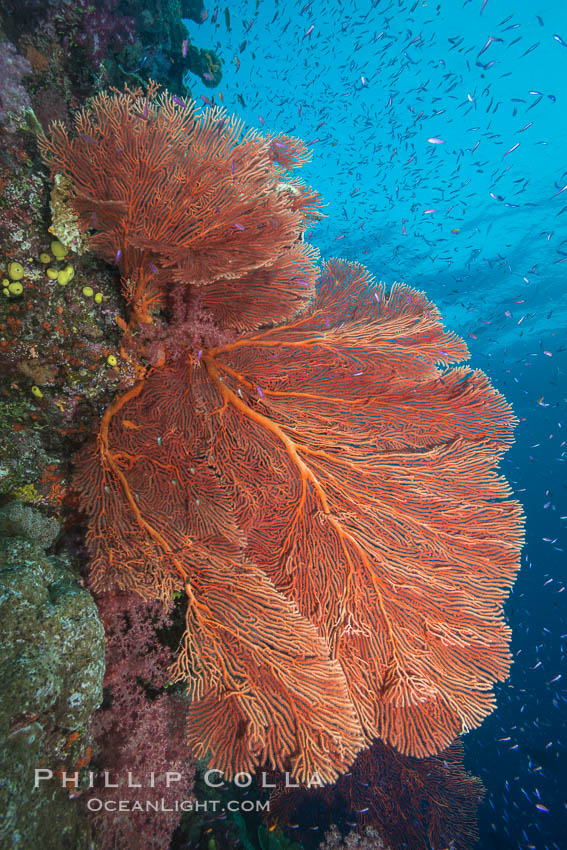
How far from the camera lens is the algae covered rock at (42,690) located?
1.79 metres

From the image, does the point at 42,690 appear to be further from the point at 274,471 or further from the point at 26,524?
the point at 274,471

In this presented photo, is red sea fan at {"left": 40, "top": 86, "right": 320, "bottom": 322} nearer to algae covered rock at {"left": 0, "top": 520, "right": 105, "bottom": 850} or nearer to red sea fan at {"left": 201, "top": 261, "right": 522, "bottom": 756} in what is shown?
red sea fan at {"left": 201, "top": 261, "right": 522, "bottom": 756}

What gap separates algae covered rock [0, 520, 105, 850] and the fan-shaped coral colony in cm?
45

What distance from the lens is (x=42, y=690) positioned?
196 centimetres

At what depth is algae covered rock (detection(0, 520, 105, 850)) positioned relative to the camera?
5.86 ft

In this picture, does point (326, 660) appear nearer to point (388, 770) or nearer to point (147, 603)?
point (147, 603)

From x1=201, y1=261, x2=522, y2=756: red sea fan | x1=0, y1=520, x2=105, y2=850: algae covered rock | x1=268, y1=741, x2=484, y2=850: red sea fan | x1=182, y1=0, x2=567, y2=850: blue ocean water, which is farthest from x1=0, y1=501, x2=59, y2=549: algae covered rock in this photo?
x1=182, y1=0, x2=567, y2=850: blue ocean water

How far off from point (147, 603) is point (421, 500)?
262 centimetres

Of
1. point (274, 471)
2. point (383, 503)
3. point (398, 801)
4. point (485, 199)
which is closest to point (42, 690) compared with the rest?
point (274, 471)

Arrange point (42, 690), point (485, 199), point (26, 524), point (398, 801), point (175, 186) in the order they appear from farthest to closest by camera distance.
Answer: point (485, 199), point (398, 801), point (175, 186), point (26, 524), point (42, 690)

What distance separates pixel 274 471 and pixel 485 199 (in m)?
28.0

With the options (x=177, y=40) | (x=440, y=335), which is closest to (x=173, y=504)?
(x=440, y=335)

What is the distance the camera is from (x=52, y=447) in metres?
3.01

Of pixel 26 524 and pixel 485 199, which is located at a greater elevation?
pixel 485 199
